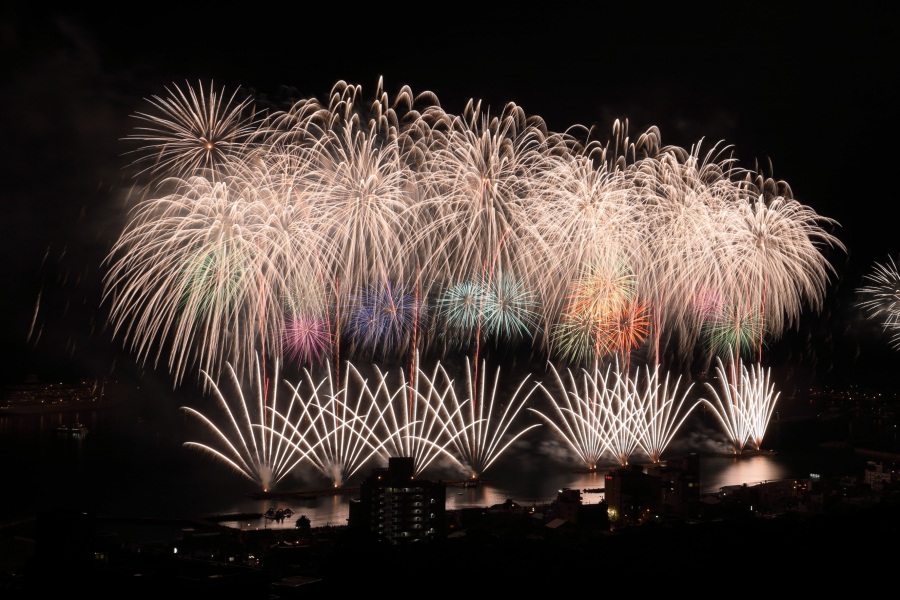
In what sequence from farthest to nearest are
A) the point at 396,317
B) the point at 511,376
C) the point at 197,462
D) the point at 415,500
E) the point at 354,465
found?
the point at 511,376
the point at 197,462
the point at 354,465
the point at 396,317
the point at 415,500

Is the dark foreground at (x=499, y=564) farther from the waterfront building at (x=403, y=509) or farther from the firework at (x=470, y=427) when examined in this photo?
the firework at (x=470, y=427)

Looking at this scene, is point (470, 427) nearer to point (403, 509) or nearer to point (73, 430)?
point (403, 509)

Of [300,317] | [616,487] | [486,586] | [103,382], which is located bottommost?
[486,586]

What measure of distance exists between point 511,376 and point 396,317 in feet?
116

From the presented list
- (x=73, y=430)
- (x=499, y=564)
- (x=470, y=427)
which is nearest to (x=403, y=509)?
(x=499, y=564)

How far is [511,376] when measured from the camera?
2461 inches

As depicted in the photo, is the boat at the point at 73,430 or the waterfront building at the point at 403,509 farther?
the boat at the point at 73,430

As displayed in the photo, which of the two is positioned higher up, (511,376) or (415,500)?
(511,376)

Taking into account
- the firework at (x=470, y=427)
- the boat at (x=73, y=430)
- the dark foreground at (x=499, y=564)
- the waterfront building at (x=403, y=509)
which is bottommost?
the dark foreground at (x=499, y=564)

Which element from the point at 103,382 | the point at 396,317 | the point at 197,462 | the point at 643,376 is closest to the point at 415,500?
the point at 396,317

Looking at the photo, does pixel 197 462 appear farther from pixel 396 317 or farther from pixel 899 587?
pixel 899 587

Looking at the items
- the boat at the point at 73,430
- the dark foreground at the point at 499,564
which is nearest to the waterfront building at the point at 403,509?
the dark foreground at the point at 499,564

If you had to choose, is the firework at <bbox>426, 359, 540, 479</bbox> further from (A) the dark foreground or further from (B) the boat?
(B) the boat

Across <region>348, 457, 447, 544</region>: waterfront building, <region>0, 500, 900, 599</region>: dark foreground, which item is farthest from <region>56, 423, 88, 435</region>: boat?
<region>0, 500, 900, 599</region>: dark foreground
